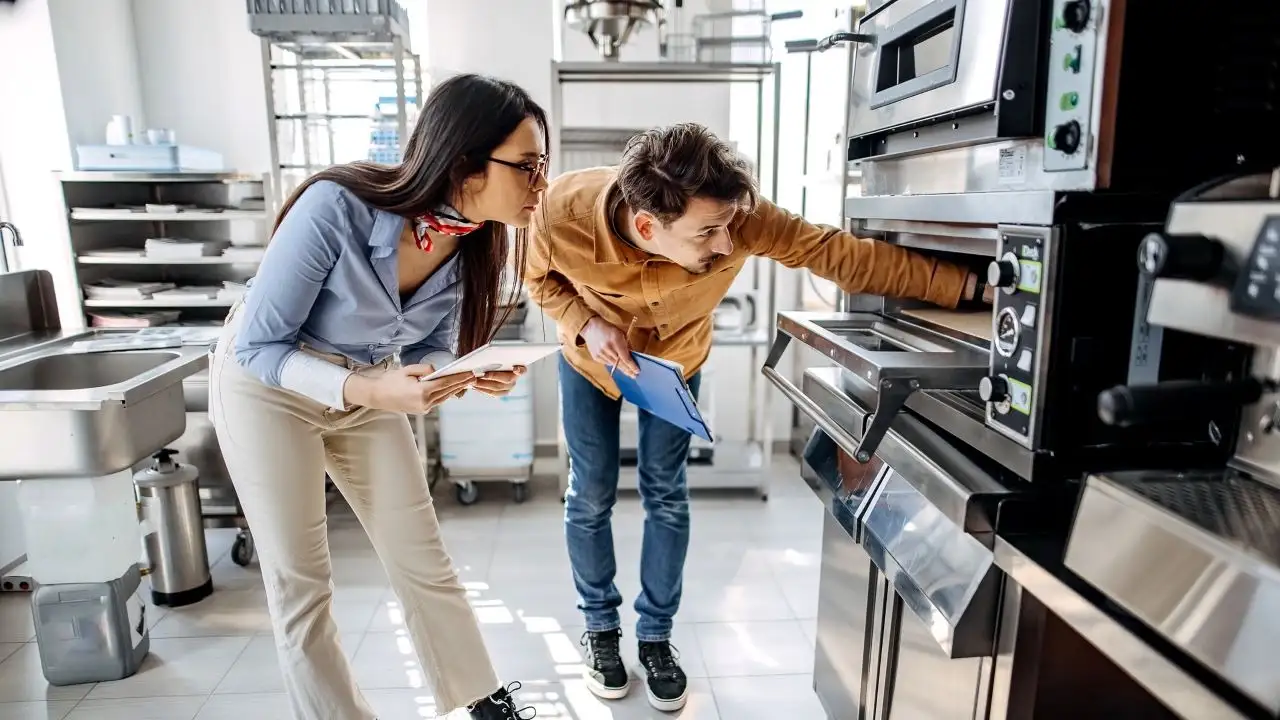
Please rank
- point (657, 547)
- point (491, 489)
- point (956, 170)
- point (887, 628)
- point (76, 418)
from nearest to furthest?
point (956, 170) < point (887, 628) < point (76, 418) < point (657, 547) < point (491, 489)

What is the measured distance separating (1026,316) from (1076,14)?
0.29 metres

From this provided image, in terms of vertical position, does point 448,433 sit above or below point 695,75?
below

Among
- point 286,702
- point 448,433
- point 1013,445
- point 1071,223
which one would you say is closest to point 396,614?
point 286,702

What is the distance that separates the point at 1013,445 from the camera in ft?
2.57

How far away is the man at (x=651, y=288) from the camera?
1246 millimetres

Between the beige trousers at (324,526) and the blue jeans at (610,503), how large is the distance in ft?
1.06

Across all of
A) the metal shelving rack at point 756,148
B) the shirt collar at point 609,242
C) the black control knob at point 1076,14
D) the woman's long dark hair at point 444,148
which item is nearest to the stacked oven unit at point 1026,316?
the black control knob at point 1076,14

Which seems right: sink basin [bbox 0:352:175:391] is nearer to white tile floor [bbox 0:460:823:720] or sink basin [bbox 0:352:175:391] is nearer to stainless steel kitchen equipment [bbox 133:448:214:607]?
stainless steel kitchen equipment [bbox 133:448:214:607]

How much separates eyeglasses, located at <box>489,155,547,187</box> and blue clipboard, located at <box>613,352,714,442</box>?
0.36 metres

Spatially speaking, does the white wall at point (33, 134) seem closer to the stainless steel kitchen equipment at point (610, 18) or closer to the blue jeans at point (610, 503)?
the stainless steel kitchen equipment at point (610, 18)

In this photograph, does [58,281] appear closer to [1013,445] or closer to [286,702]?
[286,702]

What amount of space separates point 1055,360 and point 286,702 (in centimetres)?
178

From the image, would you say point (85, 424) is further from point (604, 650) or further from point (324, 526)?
point (604, 650)

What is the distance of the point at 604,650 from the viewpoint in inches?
70.2
